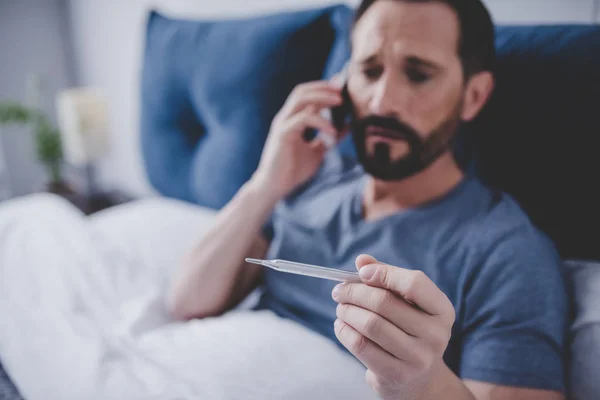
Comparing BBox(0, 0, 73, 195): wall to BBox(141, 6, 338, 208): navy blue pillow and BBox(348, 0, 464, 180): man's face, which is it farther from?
BBox(348, 0, 464, 180): man's face

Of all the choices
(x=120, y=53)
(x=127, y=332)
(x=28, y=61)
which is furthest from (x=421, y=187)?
(x=28, y=61)

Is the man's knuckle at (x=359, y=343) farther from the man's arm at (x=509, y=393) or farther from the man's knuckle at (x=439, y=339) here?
the man's arm at (x=509, y=393)

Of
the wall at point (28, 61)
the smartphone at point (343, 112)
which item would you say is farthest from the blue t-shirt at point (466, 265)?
the wall at point (28, 61)

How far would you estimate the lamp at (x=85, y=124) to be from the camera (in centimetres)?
177

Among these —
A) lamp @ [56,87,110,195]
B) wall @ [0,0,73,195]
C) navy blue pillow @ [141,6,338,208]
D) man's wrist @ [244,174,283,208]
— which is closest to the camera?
man's wrist @ [244,174,283,208]

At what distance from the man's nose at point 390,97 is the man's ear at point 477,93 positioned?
0.37ft

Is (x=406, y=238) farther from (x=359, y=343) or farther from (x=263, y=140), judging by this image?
(x=263, y=140)

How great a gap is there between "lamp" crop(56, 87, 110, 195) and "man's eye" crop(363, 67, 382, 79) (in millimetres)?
1442

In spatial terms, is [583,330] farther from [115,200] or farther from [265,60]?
[115,200]

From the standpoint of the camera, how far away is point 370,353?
415mm

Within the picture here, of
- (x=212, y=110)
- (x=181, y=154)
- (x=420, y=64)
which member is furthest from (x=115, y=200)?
(x=420, y=64)

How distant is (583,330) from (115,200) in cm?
179

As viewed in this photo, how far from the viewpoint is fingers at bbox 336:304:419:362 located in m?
0.40

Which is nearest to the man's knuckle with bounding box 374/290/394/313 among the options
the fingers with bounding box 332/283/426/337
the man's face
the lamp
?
the fingers with bounding box 332/283/426/337
